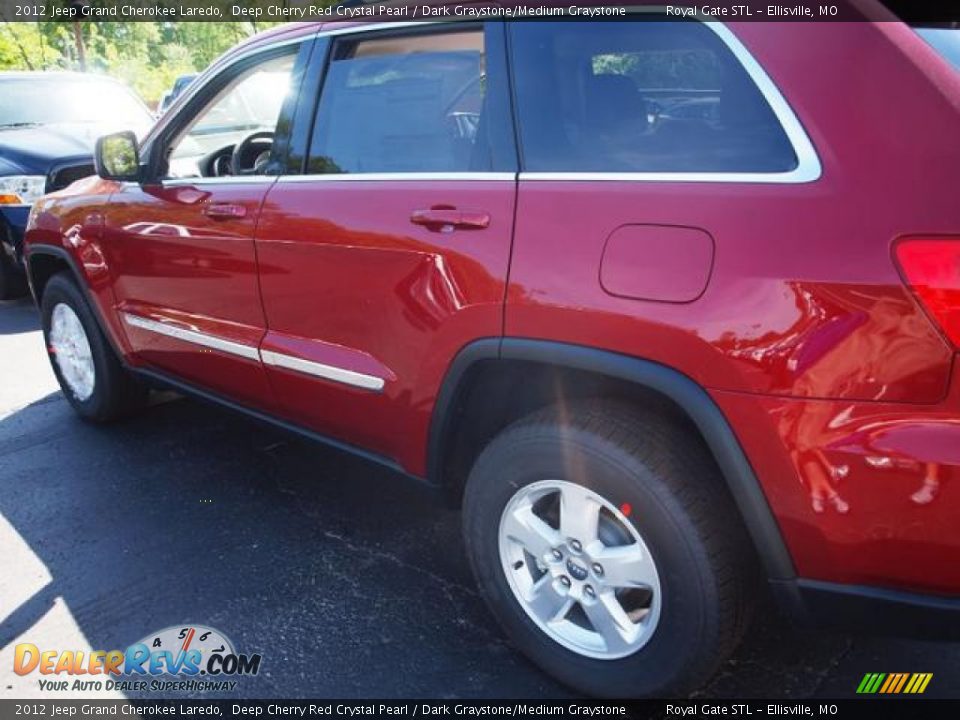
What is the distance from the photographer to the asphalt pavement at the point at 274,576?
2.40 metres

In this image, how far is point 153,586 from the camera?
288 cm

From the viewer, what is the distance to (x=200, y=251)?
3.13m

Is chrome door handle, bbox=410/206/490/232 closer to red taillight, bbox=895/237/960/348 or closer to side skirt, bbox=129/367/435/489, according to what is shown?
side skirt, bbox=129/367/435/489

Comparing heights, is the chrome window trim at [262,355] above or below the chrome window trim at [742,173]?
below

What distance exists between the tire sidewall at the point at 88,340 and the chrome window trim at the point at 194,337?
414 mm

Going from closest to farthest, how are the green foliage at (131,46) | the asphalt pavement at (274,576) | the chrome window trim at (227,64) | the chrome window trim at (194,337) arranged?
the asphalt pavement at (274,576) → the chrome window trim at (227,64) → the chrome window trim at (194,337) → the green foliage at (131,46)

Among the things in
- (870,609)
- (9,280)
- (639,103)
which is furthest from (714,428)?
(9,280)

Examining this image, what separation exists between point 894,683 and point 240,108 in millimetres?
4992

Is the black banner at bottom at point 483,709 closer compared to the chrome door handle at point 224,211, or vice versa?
the black banner at bottom at point 483,709

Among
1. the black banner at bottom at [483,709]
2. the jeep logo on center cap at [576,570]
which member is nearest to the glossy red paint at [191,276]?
the black banner at bottom at [483,709]

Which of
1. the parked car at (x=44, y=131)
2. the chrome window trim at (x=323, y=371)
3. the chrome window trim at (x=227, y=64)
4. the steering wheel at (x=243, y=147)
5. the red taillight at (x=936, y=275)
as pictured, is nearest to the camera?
the red taillight at (x=936, y=275)

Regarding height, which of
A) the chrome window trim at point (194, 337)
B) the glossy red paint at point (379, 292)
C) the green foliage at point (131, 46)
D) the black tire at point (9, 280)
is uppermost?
the green foliage at point (131, 46)

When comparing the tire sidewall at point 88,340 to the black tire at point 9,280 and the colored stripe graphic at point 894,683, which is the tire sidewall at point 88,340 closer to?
the black tire at point 9,280

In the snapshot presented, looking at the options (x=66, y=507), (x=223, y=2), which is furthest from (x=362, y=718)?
(x=223, y=2)
